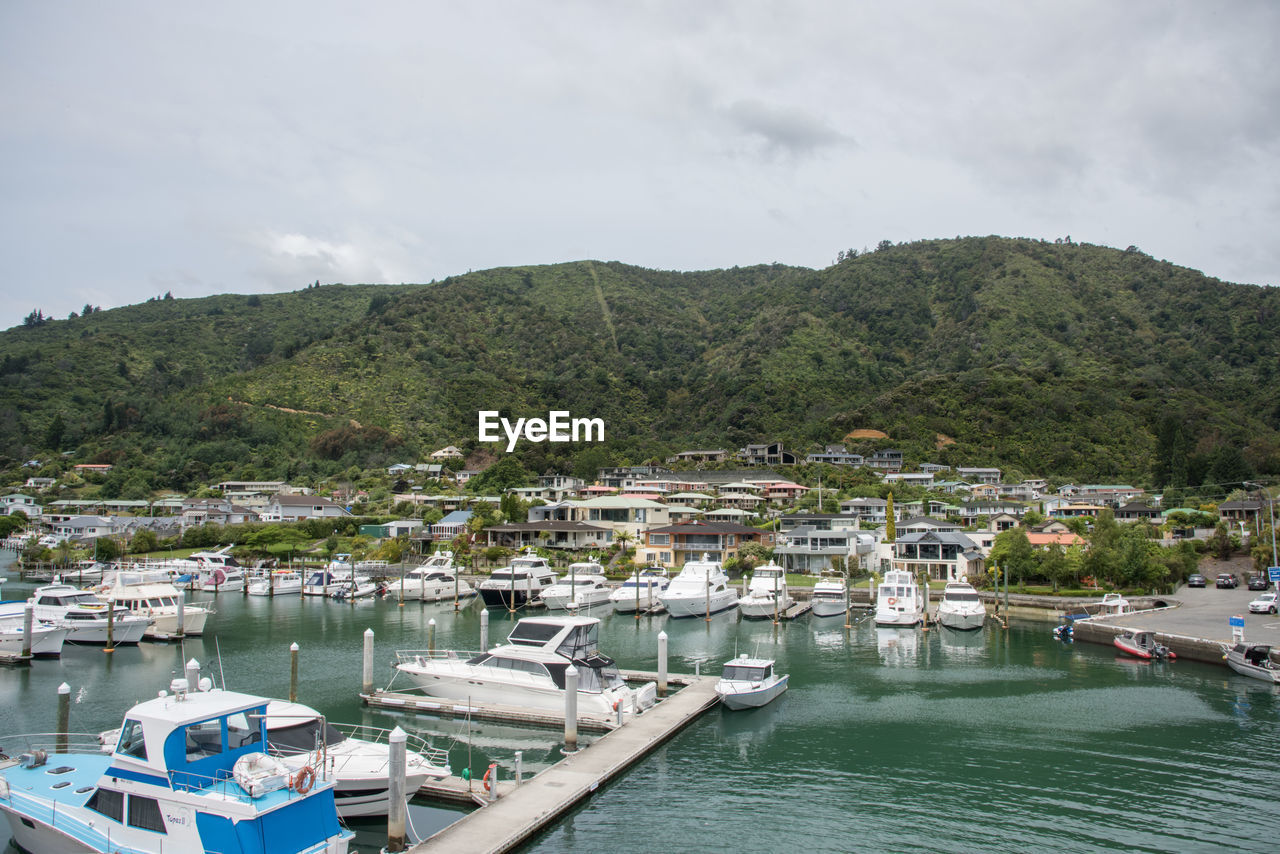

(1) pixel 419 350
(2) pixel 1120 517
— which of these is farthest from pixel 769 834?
(1) pixel 419 350

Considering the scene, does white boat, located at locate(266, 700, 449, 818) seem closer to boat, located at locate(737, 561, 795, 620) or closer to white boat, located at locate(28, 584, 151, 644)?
white boat, located at locate(28, 584, 151, 644)

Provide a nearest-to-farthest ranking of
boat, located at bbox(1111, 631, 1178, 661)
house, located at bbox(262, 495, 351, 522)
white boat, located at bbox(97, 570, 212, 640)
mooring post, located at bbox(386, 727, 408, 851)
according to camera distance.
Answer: mooring post, located at bbox(386, 727, 408, 851) < boat, located at bbox(1111, 631, 1178, 661) < white boat, located at bbox(97, 570, 212, 640) < house, located at bbox(262, 495, 351, 522)

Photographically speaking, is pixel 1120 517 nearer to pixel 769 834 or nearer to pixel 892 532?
pixel 892 532

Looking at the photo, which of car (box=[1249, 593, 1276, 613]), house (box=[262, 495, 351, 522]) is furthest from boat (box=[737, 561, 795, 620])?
house (box=[262, 495, 351, 522])

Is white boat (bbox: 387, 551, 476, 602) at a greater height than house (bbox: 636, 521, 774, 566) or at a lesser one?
lesser

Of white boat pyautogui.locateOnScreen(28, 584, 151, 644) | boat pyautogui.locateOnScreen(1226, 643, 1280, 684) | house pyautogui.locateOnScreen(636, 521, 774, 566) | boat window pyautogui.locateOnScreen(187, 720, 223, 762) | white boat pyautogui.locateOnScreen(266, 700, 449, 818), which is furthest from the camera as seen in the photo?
house pyautogui.locateOnScreen(636, 521, 774, 566)

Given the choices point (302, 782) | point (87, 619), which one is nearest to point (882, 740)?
point (302, 782)

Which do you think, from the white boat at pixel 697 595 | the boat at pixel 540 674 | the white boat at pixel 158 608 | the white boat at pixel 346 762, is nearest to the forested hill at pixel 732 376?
the white boat at pixel 697 595
